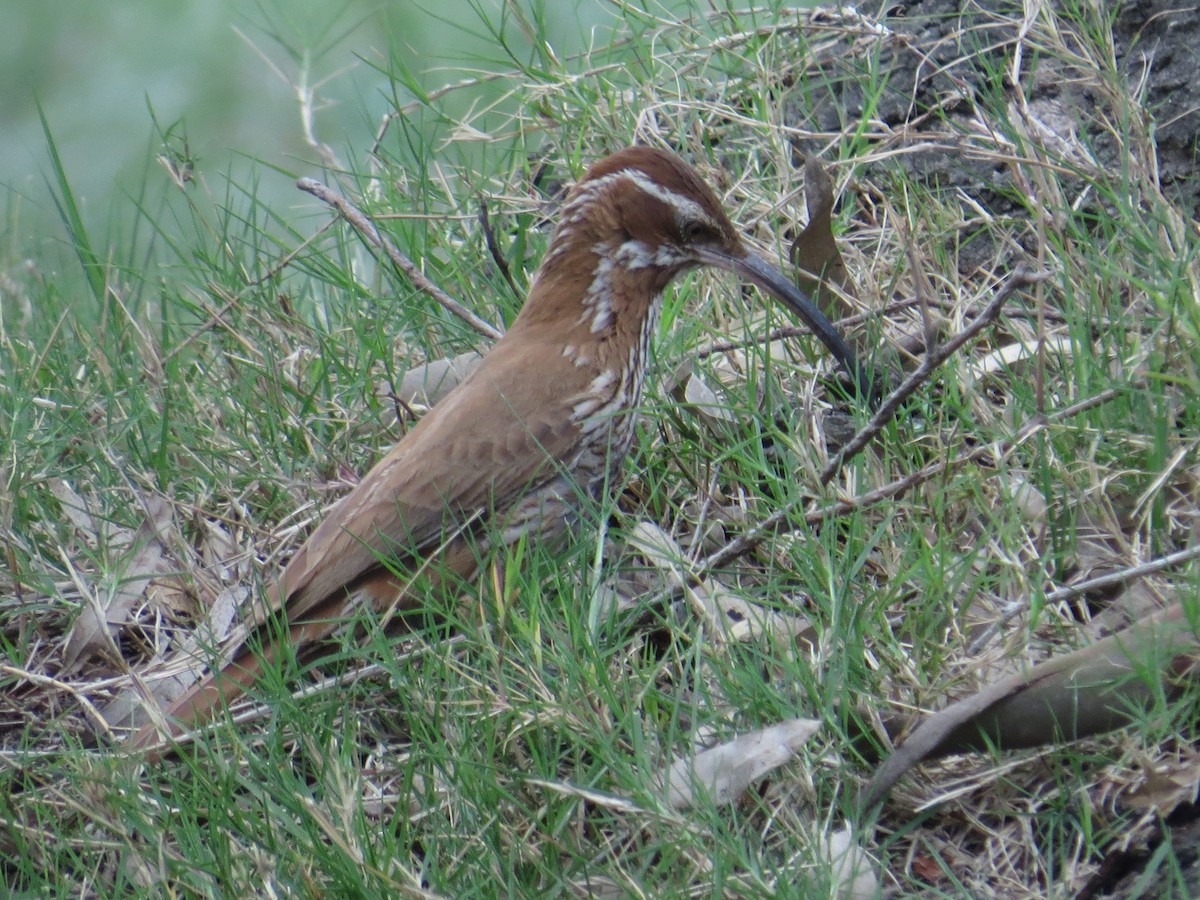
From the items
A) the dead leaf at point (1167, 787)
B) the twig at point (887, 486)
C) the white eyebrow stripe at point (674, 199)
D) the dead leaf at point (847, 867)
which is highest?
the white eyebrow stripe at point (674, 199)

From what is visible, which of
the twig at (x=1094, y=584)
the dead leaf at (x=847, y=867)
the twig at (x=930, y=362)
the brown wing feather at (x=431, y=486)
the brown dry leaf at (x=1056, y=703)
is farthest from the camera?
the brown wing feather at (x=431, y=486)

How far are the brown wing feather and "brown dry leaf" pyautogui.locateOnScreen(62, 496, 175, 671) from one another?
341mm

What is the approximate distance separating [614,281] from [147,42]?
7.18m

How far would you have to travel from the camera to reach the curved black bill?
380cm

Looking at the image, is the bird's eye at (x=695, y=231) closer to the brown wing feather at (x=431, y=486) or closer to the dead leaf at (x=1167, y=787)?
the brown wing feather at (x=431, y=486)

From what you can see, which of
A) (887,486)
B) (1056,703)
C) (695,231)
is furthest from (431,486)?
(1056,703)

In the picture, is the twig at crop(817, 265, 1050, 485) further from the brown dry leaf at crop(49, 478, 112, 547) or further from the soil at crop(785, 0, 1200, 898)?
the brown dry leaf at crop(49, 478, 112, 547)

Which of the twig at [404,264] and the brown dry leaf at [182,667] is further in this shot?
the twig at [404,264]

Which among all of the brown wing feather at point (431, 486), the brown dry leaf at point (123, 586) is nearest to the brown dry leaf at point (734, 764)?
the brown wing feather at point (431, 486)

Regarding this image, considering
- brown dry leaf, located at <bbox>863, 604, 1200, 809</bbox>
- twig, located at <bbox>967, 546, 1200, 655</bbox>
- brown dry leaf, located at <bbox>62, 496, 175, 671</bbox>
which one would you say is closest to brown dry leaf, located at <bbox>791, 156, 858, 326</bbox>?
twig, located at <bbox>967, 546, 1200, 655</bbox>

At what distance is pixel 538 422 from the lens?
3.78m

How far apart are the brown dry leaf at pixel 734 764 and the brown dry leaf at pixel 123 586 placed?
4.91 ft

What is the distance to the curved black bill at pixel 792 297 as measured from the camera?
3.80 m

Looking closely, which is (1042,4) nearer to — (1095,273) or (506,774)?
(1095,273)
